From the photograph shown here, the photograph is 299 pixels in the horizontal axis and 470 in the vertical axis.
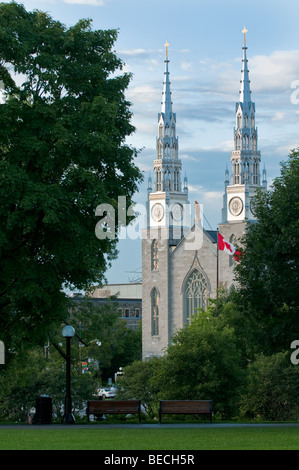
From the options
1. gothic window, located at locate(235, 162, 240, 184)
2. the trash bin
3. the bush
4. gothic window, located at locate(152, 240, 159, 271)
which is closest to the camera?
the trash bin

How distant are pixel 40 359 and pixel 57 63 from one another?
21.8 m

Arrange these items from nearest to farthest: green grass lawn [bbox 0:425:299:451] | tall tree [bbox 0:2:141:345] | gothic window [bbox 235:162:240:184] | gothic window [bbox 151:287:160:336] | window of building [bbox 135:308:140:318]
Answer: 1. green grass lawn [bbox 0:425:299:451]
2. tall tree [bbox 0:2:141:345]
3. gothic window [bbox 235:162:240:184]
4. gothic window [bbox 151:287:160:336]
5. window of building [bbox 135:308:140:318]

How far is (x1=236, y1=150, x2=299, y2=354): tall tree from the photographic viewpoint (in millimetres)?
27844

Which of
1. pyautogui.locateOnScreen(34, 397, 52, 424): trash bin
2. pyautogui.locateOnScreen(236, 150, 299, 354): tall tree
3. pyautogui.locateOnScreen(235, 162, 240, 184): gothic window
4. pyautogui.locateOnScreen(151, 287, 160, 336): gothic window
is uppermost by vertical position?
pyautogui.locateOnScreen(235, 162, 240, 184): gothic window

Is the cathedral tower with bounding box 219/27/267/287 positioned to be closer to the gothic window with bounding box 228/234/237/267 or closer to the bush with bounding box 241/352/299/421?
the gothic window with bounding box 228/234/237/267

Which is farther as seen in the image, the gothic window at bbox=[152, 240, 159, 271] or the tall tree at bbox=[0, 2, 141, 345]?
the gothic window at bbox=[152, 240, 159, 271]

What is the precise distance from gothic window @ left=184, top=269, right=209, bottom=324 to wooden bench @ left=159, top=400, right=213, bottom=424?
71.7 metres

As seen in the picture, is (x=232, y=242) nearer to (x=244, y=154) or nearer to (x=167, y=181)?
(x=244, y=154)

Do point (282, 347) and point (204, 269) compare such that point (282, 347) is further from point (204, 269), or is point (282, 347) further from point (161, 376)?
point (204, 269)

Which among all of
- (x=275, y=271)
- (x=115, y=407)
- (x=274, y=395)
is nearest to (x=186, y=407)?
(x=115, y=407)

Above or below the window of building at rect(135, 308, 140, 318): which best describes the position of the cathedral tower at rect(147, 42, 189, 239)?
above

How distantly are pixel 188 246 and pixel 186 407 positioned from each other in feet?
245

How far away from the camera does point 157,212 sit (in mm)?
109250

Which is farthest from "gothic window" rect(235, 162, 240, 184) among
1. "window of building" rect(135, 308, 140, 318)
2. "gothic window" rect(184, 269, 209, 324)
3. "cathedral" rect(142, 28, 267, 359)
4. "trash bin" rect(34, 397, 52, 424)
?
"trash bin" rect(34, 397, 52, 424)
